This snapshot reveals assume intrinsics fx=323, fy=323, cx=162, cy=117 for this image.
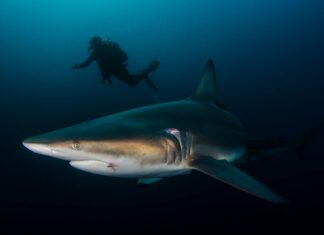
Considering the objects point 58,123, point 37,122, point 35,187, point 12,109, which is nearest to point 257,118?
point 58,123

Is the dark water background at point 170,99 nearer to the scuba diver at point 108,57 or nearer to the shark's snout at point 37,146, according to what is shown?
the scuba diver at point 108,57

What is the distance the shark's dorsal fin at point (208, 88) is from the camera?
4823mm

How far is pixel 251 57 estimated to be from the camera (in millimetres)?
67562

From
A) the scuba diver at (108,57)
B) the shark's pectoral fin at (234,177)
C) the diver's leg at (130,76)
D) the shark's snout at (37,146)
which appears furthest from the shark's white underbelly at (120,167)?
the diver's leg at (130,76)

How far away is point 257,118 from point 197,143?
26.3 metres

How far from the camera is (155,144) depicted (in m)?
3.08

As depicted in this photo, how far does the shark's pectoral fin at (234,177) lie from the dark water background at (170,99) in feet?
16.5

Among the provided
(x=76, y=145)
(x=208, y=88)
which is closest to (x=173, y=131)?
(x=76, y=145)

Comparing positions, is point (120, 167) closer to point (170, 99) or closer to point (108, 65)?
point (108, 65)

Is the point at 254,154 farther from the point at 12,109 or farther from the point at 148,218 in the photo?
the point at 12,109

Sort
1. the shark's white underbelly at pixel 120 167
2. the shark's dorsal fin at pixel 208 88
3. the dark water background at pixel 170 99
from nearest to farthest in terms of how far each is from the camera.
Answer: the shark's white underbelly at pixel 120 167 → the shark's dorsal fin at pixel 208 88 → the dark water background at pixel 170 99

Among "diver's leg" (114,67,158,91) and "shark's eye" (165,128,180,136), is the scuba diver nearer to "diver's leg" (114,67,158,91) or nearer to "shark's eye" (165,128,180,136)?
"diver's leg" (114,67,158,91)

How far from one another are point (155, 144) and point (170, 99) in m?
Result: 32.2

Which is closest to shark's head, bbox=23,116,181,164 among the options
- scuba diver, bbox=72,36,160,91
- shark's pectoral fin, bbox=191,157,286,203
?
shark's pectoral fin, bbox=191,157,286,203
